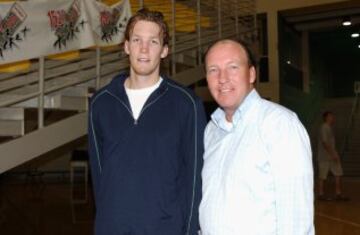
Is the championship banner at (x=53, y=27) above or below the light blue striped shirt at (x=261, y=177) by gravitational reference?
above

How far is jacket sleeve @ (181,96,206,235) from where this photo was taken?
1950 millimetres

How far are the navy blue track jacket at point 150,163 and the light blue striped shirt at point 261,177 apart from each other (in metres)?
0.19

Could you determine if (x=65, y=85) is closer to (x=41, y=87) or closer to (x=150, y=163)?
(x=41, y=87)

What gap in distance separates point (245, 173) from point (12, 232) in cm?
525

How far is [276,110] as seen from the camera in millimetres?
1628

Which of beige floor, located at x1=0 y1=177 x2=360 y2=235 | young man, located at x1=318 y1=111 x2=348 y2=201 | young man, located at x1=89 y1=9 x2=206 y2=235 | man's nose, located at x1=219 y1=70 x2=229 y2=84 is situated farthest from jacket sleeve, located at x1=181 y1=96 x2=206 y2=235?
young man, located at x1=318 y1=111 x2=348 y2=201

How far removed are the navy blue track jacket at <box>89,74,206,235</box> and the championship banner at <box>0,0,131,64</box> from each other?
2.31 metres

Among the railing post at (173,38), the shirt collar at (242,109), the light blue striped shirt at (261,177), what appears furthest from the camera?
the railing post at (173,38)

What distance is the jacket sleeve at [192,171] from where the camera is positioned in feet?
6.40

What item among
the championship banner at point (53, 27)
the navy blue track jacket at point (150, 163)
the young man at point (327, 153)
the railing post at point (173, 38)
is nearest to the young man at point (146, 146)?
Answer: the navy blue track jacket at point (150, 163)

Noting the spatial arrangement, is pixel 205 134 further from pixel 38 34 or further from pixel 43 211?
pixel 43 211

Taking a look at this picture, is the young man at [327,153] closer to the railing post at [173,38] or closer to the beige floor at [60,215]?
the beige floor at [60,215]

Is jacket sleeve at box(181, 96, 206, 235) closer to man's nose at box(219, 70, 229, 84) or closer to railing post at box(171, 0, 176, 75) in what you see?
man's nose at box(219, 70, 229, 84)

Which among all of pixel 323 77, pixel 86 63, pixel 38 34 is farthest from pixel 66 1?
pixel 323 77
